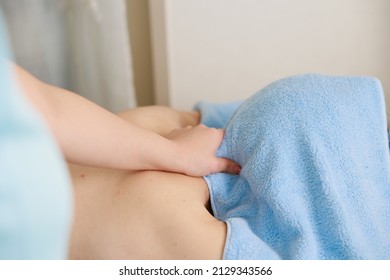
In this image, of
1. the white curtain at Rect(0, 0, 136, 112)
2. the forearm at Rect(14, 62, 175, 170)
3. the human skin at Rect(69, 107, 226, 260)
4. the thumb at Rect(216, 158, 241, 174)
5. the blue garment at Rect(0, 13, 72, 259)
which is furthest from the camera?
the white curtain at Rect(0, 0, 136, 112)

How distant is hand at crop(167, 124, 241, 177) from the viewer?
879 millimetres

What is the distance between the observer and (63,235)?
0.48m

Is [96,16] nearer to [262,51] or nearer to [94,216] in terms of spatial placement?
[262,51]

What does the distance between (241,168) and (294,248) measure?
0.64 feet

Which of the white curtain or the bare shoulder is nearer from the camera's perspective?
the bare shoulder

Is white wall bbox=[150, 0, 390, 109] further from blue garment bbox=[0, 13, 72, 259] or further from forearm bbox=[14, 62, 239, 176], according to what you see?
blue garment bbox=[0, 13, 72, 259]

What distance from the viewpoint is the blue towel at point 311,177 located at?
80 centimetres

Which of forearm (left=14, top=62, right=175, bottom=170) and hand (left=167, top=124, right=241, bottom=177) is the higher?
forearm (left=14, top=62, right=175, bottom=170)

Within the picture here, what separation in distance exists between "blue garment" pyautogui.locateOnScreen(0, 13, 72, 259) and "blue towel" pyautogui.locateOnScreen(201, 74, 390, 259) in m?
0.37

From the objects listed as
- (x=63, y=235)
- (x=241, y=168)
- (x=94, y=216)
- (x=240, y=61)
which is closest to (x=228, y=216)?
(x=241, y=168)

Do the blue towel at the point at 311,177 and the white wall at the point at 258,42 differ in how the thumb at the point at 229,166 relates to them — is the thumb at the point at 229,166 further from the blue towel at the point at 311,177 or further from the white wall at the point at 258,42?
the white wall at the point at 258,42

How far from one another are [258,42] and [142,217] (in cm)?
79

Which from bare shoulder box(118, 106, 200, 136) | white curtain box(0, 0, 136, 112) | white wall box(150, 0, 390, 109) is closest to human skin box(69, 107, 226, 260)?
bare shoulder box(118, 106, 200, 136)

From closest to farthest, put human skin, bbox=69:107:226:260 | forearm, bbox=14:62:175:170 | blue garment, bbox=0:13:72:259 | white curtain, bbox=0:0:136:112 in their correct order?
blue garment, bbox=0:13:72:259 < forearm, bbox=14:62:175:170 < human skin, bbox=69:107:226:260 < white curtain, bbox=0:0:136:112
